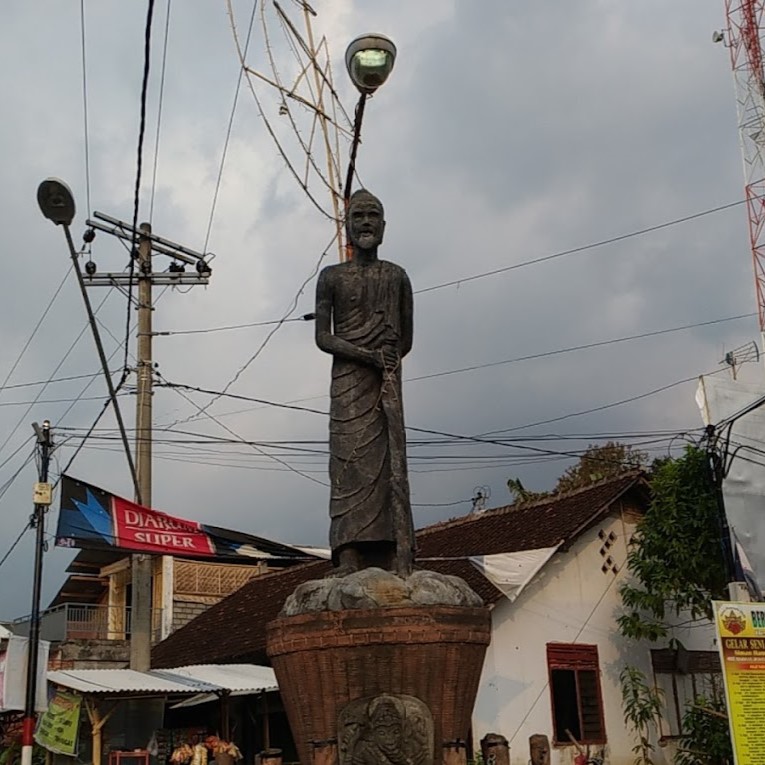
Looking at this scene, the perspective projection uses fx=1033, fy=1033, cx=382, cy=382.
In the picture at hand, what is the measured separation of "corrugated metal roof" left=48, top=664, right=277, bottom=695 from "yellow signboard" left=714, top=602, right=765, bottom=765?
696cm

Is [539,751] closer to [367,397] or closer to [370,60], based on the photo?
[367,397]

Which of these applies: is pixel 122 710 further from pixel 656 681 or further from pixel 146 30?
pixel 146 30

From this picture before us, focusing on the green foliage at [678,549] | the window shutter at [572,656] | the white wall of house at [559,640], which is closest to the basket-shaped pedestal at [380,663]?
the white wall of house at [559,640]

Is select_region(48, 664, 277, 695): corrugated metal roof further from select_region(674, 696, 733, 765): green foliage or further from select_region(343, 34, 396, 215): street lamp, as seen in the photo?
select_region(343, 34, 396, 215): street lamp

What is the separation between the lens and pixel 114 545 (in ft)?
46.3

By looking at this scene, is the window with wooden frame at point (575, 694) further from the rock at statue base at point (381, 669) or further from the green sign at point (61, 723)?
the rock at statue base at point (381, 669)

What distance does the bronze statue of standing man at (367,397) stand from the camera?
732cm

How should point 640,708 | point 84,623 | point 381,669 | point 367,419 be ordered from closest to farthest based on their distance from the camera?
point 381,669
point 367,419
point 640,708
point 84,623

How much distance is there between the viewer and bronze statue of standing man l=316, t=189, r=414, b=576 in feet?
24.0

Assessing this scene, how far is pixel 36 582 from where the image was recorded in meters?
14.0

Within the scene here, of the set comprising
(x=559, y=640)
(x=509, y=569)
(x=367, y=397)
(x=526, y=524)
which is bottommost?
(x=559, y=640)

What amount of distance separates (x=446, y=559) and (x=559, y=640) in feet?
8.88

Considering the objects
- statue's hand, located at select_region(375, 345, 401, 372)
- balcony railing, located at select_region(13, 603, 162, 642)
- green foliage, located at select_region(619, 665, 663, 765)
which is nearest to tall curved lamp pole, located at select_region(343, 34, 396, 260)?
statue's hand, located at select_region(375, 345, 401, 372)

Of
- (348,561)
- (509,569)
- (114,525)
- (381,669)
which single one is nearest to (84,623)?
(114,525)
